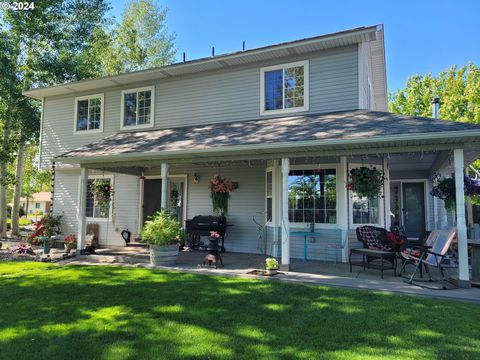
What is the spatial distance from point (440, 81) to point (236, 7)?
18.1 meters

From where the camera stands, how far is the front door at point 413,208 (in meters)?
13.4

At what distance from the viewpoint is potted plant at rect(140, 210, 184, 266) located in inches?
324

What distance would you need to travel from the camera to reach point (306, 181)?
30.7 feet

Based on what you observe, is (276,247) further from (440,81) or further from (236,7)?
(440,81)

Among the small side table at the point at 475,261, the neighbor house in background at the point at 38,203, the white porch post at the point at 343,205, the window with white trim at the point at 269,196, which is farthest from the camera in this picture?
the neighbor house in background at the point at 38,203

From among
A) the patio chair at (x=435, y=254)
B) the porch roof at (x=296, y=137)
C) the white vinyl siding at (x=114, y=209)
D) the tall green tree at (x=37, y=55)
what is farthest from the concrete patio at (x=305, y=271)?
the tall green tree at (x=37, y=55)

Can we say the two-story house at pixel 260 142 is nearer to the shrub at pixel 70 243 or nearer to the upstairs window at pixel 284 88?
the upstairs window at pixel 284 88

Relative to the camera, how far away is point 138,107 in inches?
487

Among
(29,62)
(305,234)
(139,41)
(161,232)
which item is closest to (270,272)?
(305,234)

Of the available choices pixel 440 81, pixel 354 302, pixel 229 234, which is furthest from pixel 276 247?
pixel 440 81

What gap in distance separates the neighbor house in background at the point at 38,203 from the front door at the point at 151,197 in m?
40.9

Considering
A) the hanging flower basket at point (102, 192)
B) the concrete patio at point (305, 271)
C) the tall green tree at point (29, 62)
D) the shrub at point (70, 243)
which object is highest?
the tall green tree at point (29, 62)

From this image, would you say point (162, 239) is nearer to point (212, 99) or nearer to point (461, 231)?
point (212, 99)

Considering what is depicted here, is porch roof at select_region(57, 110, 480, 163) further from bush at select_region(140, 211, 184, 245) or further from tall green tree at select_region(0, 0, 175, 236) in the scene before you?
tall green tree at select_region(0, 0, 175, 236)
